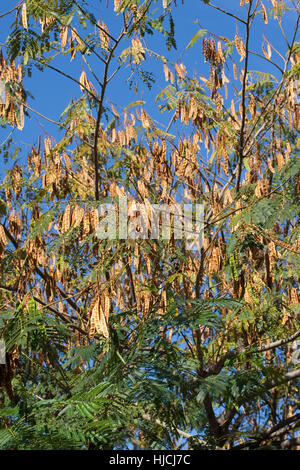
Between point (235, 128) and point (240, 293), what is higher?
point (235, 128)

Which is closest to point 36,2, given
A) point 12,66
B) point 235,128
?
point 12,66

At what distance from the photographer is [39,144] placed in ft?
15.1

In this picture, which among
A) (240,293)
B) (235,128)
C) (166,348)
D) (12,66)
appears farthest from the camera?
(235,128)

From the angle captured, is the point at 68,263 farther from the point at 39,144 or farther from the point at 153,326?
the point at 153,326

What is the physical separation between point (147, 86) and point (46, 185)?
3.95ft

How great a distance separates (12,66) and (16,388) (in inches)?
83.0

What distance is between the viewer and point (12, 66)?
4465 millimetres

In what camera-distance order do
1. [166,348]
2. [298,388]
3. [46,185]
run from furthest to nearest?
[298,388] < [46,185] < [166,348]

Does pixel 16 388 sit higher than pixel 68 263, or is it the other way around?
pixel 68 263

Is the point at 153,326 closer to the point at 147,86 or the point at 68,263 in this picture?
the point at 68,263

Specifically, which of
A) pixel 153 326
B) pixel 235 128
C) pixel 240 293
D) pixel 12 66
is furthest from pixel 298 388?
pixel 12 66

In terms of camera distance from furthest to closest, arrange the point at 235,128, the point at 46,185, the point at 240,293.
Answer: the point at 235,128, the point at 46,185, the point at 240,293

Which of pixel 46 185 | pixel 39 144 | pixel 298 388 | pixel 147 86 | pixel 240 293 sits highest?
pixel 147 86

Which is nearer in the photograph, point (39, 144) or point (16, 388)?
point (16, 388)
